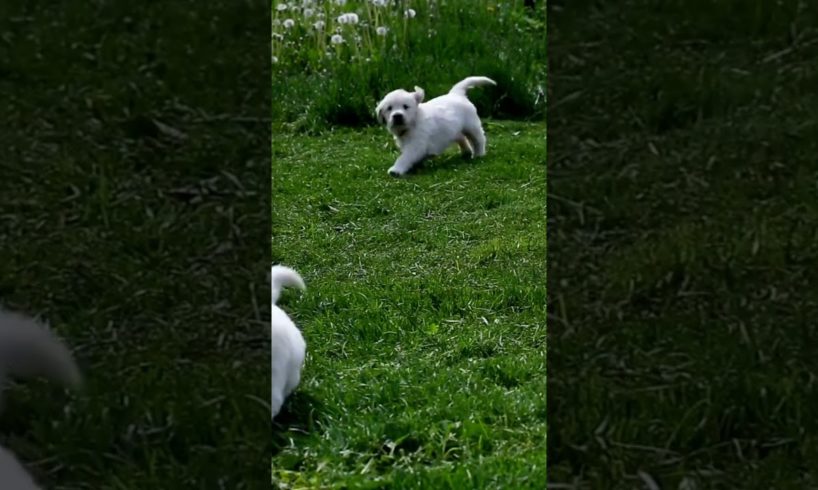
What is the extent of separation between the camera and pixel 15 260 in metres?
2.52

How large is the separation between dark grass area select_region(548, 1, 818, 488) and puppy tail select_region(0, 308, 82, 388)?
1.03m

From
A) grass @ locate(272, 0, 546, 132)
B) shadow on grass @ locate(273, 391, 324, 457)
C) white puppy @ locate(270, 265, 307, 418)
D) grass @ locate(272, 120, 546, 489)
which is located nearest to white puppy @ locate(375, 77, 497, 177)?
grass @ locate(272, 120, 546, 489)

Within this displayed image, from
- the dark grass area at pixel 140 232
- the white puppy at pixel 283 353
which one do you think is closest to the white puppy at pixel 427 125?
the white puppy at pixel 283 353

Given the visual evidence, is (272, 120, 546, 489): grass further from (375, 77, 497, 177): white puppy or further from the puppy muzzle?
the puppy muzzle

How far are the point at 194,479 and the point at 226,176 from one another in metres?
0.65

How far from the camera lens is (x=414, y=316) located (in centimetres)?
445

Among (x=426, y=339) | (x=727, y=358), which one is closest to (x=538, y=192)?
(x=426, y=339)

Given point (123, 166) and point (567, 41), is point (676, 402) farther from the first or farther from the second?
point (123, 166)

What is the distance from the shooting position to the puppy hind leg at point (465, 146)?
781 centimetres

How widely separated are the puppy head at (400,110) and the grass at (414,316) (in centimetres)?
27

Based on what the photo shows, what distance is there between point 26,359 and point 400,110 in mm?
5110

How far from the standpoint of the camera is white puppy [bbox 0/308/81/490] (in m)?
2.51

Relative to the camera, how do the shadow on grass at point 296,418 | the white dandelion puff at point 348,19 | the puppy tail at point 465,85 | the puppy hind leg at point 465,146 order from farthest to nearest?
1. the white dandelion puff at point 348,19
2. the puppy tail at point 465,85
3. the puppy hind leg at point 465,146
4. the shadow on grass at point 296,418

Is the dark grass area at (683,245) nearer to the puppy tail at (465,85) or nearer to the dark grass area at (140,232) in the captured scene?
the dark grass area at (140,232)
